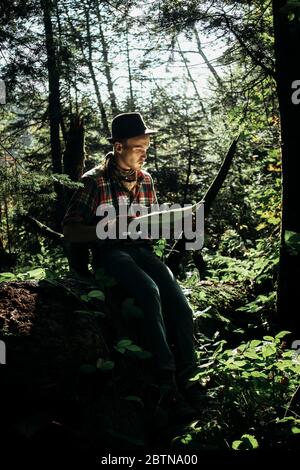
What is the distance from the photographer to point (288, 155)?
4.27 metres

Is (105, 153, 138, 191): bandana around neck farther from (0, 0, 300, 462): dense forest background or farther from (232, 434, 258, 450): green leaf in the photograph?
(232, 434, 258, 450): green leaf

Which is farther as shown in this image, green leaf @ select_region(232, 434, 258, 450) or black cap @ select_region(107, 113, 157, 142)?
black cap @ select_region(107, 113, 157, 142)

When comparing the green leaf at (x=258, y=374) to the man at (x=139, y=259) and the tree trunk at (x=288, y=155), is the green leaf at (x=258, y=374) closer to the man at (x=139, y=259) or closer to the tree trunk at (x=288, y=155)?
the man at (x=139, y=259)

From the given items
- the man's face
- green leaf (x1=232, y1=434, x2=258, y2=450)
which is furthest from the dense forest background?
the man's face

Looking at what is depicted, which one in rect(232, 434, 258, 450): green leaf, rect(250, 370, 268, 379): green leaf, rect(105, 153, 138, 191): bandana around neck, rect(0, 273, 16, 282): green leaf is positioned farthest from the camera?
rect(105, 153, 138, 191): bandana around neck

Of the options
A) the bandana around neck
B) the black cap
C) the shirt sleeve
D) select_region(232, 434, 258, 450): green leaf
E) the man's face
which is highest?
the black cap

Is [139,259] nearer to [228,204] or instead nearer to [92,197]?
[92,197]

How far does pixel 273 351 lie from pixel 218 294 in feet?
6.73

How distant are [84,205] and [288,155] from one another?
6.93ft

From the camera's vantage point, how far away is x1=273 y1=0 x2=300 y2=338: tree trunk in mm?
4148

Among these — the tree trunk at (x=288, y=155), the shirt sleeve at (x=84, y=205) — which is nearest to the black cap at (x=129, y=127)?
the shirt sleeve at (x=84, y=205)

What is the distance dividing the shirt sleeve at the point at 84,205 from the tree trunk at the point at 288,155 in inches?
70.7

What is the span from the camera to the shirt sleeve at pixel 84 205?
129 inches
